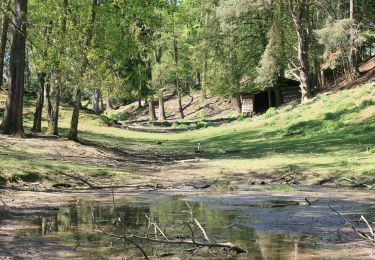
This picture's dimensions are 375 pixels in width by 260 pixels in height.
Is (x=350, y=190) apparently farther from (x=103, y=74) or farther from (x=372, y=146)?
(x=103, y=74)

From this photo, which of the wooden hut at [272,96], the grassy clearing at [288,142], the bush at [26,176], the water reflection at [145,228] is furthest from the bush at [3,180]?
the wooden hut at [272,96]

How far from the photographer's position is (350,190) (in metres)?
14.5

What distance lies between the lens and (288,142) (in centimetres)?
2861

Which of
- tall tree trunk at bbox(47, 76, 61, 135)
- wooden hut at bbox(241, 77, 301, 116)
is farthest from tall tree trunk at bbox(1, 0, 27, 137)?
wooden hut at bbox(241, 77, 301, 116)

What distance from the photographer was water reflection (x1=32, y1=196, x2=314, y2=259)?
7090mm

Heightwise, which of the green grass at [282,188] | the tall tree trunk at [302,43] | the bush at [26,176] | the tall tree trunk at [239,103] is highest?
the tall tree trunk at [302,43]

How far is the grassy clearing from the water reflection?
539 centimetres

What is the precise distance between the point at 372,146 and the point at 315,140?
5.52 m

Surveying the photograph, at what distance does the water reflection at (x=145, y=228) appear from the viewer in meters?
7.09

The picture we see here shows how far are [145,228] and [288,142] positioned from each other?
20645mm

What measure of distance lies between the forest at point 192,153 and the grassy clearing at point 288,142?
0.12 meters

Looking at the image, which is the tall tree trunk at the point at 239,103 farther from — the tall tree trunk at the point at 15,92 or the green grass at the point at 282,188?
the green grass at the point at 282,188

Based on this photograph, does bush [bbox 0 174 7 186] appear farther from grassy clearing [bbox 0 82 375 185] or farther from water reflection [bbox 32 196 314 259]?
water reflection [bbox 32 196 314 259]

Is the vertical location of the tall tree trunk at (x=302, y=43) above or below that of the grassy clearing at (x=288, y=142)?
above
